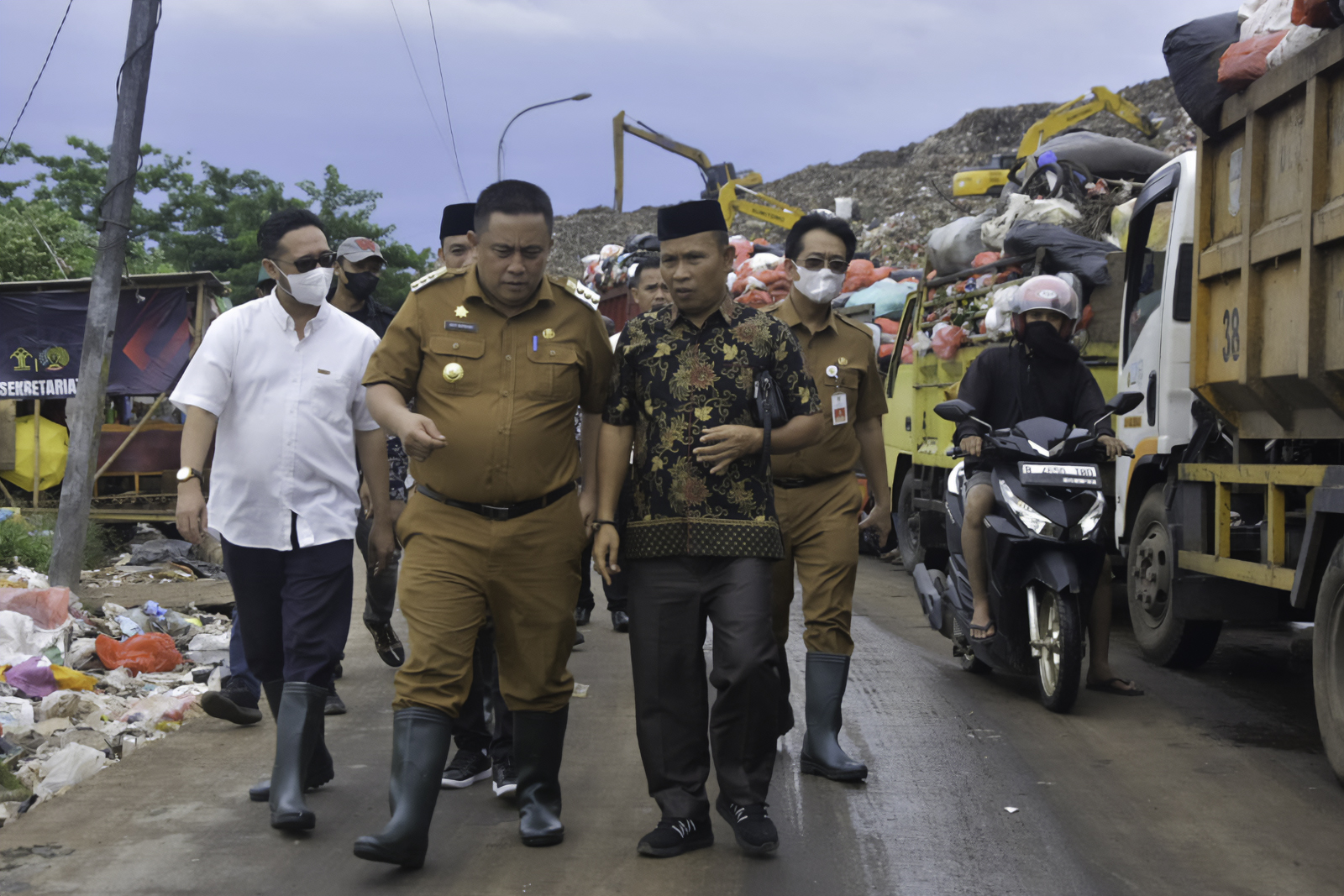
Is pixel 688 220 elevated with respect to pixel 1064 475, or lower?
elevated

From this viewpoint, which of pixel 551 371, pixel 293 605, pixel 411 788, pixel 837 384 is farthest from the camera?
pixel 837 384

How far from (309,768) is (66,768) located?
133 cm

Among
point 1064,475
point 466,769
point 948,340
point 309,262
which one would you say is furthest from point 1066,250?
point 309,262

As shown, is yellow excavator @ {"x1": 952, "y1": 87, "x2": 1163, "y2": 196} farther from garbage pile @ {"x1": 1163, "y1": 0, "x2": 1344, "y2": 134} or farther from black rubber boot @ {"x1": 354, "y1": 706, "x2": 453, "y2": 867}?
black rubber boot @ {"x1": 354, "y1": 706, "x2": 453, "y2": 867}

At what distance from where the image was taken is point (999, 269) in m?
10.5

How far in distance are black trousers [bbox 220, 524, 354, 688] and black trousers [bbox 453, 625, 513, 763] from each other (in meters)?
0.52

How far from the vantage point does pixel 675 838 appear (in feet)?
13.6

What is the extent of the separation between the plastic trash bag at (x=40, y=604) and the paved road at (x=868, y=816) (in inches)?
87.2

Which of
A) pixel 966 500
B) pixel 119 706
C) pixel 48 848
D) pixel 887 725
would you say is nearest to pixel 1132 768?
pixel 887 725

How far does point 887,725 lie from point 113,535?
388 inches

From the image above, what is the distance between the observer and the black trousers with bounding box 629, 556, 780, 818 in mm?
4160

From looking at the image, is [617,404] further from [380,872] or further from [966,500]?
[966,500]

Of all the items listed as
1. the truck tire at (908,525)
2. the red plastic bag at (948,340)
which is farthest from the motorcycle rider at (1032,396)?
the truck tire at (908,525)

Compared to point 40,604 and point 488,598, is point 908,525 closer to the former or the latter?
point 40,604
